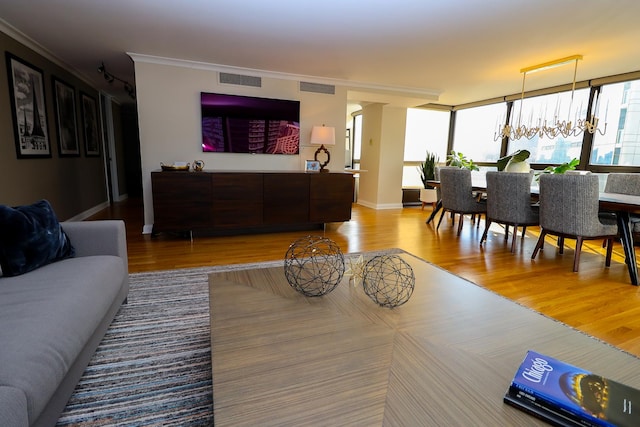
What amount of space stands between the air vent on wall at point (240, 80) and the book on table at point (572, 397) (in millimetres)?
4378

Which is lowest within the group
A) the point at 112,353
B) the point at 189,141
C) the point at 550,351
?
the point at 112,353

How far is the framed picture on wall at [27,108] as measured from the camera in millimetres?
3250

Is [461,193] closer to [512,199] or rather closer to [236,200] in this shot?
[512,199]

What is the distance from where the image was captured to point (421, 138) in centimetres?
718

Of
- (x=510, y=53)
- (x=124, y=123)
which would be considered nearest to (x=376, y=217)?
(x=510, y=53)

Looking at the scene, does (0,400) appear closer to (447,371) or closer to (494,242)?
(447,371)

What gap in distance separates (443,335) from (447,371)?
0.22 metres

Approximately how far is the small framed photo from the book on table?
395 cm

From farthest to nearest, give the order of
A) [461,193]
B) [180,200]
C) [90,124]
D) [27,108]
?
[90,124] < [461,193] < [180,200] < [27,108]

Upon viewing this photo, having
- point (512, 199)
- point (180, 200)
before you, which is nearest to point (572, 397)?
point (512, 199)

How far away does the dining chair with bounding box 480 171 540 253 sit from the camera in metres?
3.51

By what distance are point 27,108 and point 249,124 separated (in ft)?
7.76

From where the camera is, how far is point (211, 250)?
3.46 m

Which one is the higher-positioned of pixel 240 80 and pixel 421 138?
pixel 240 80
